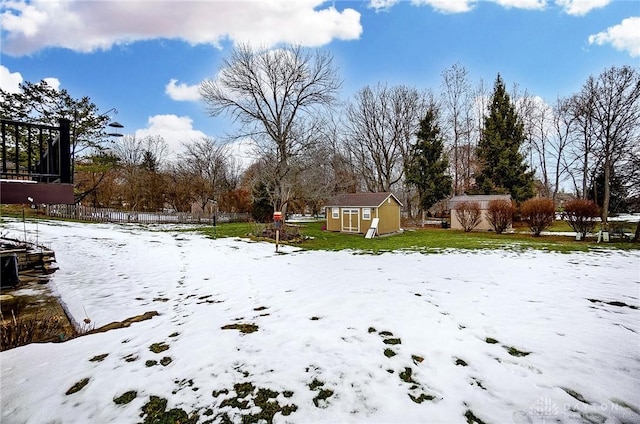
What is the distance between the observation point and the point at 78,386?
2600 mm

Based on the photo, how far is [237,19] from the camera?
7.32 meters

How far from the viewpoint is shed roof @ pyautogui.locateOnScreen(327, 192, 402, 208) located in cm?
1795

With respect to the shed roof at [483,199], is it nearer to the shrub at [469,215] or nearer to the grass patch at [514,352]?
the shrub at [469,215]

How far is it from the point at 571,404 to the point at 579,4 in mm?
9866

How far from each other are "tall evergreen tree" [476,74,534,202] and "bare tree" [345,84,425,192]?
669cm

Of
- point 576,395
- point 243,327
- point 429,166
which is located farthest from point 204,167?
point 576,395

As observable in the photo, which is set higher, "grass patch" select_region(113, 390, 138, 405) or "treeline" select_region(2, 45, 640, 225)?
"treeline" select_region(2, 45, 640, 225)

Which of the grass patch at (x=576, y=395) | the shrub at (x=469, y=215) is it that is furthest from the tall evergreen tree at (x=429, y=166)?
the grass patch at (x=576, y=395)

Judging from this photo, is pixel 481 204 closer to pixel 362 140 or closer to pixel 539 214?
pixel 539 214

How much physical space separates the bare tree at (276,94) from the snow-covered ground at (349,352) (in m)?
11.4

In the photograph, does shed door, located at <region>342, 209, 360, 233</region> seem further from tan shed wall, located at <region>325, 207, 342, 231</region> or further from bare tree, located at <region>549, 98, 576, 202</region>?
bare tree, located at <region>549, 98, 576, 202</region>

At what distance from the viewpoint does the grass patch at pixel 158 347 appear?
130 inches

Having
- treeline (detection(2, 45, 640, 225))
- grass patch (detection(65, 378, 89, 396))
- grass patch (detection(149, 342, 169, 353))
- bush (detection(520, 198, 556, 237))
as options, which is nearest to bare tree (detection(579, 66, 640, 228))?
treeline (detection(2, 45, 640, 225))

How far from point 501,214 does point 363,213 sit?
844 centimetres
